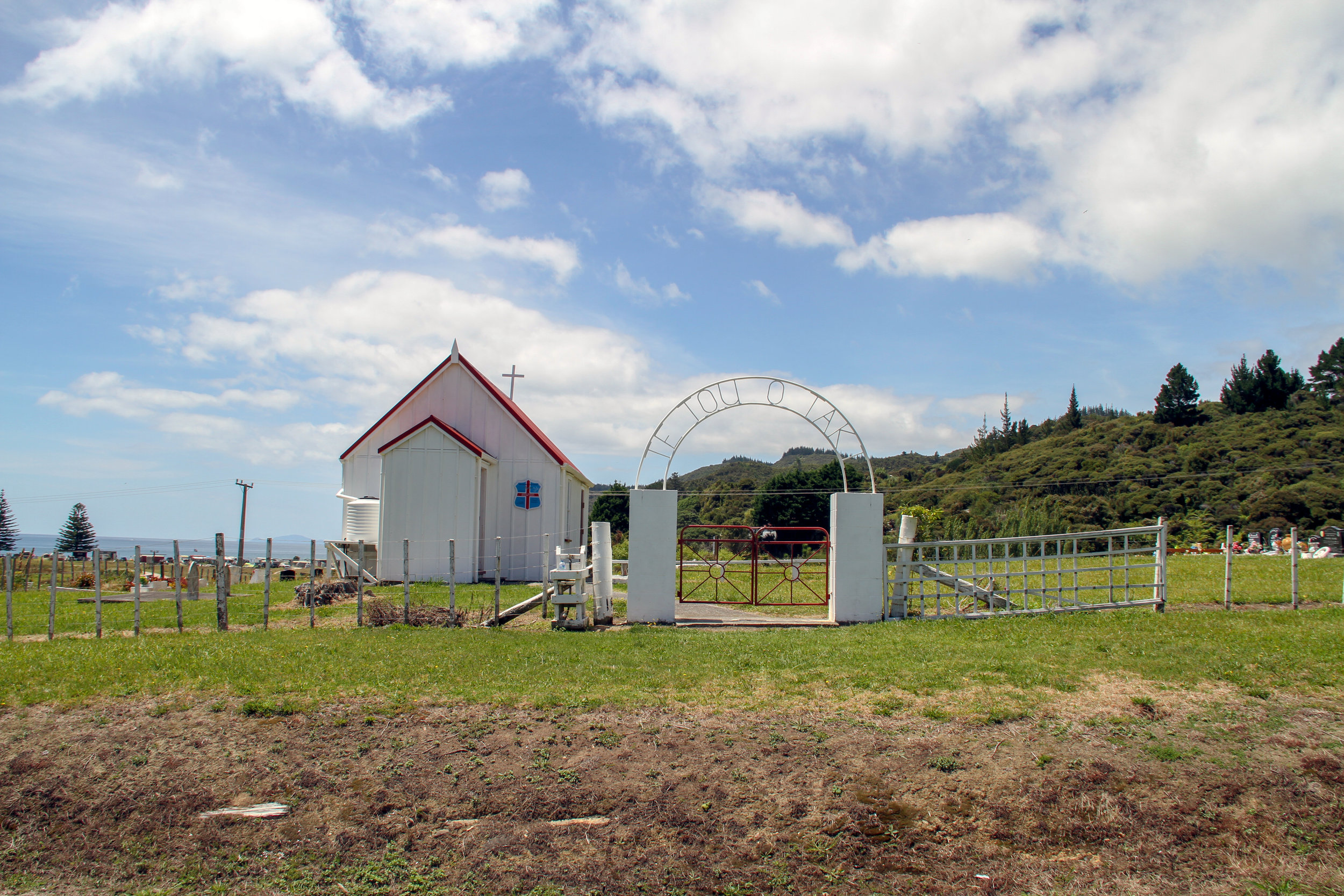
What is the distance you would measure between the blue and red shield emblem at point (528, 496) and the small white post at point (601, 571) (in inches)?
389

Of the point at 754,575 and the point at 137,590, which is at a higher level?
the point at 137,590

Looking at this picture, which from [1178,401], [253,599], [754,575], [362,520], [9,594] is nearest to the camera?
[9,594]

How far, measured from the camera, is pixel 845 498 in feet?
45.2

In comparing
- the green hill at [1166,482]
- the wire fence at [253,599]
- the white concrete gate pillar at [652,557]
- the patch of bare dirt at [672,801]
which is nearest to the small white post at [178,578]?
the wire fence at [253,599]

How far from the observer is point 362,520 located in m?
22.8

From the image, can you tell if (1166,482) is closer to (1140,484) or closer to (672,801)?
(1140,484)

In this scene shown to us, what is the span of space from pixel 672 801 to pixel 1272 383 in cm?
8747

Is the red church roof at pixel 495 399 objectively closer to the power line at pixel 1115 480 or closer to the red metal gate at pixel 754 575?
the red metal gate at pixel 754 575

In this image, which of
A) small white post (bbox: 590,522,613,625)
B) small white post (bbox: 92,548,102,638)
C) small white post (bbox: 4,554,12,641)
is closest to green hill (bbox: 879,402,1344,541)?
small white post (bbox: 590,522,613,625)

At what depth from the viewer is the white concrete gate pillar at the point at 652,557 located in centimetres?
1341

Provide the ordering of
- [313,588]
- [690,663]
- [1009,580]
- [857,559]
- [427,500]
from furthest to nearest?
[427,500], [313,588], [1009,580], [857,559], [690,663]

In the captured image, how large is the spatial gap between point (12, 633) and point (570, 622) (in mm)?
8312

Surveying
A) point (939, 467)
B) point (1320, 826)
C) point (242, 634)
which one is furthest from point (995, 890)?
point (939, 467)

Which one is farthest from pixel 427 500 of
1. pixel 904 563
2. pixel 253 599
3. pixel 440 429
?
pixel 904 563
